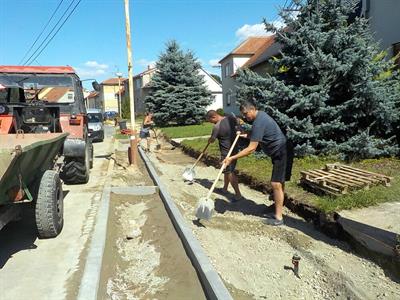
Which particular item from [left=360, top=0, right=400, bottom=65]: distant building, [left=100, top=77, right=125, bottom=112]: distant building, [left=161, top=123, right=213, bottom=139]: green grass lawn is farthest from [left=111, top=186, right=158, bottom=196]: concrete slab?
[left=100, top=77, right=125, bottom=112]: distant building

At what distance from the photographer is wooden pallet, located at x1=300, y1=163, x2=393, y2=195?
6844 millimetres

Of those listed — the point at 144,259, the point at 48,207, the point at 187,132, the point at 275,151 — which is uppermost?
the point at 275,151

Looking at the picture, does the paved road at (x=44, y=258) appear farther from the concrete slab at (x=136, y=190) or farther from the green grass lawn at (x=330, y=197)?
the green grass lawn at (x=330, y=197)

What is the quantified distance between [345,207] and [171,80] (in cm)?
2841

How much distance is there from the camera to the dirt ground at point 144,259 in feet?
14.9

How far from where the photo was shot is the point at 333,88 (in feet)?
34.4

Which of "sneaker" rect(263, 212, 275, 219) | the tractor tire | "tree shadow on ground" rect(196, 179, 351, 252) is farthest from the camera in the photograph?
the tractor tire

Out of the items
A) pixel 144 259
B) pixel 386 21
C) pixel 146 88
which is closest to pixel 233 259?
pixel 144 259

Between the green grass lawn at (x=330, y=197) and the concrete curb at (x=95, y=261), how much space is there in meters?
3.07

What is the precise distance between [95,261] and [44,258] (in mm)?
820

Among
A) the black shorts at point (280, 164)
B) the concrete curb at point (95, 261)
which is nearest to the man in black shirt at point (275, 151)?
the black shorts at point (280, 164)

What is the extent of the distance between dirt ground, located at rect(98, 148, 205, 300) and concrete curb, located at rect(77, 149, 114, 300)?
5.1 inches

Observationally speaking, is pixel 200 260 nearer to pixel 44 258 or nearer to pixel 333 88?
pixel 44 258

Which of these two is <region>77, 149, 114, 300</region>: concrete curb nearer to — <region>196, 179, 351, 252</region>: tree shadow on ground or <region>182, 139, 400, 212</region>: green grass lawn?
<region>196, 179, 351, 252</region>: tree shadow on ground
